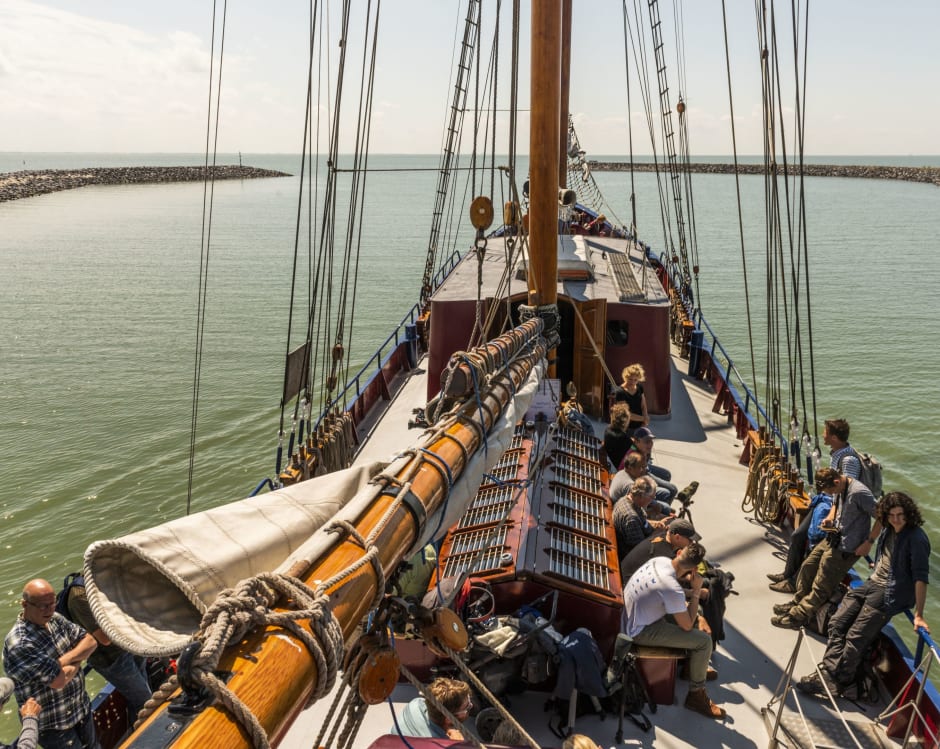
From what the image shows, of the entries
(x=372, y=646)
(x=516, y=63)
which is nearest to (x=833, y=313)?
(x=516, y=63)

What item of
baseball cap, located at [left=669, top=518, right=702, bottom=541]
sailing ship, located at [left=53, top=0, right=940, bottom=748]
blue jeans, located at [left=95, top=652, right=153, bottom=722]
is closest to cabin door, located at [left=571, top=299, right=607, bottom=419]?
sailing ship, located at [left=53, top=0, right=940, bottom=748]

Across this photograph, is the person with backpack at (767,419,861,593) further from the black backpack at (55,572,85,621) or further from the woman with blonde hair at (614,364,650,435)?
the black backpack at (55,572,85,621)

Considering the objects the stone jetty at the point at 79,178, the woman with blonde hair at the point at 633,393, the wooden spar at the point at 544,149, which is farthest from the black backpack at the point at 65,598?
the stone jetty at the point at 79,178

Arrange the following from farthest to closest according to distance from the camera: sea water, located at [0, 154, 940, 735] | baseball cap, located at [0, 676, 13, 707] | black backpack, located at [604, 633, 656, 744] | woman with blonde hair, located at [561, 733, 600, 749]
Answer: sea water, located at [0, 154, 940, 735], black backpack, located at [604, 633, 656, 744], woman with blonde hair, located at [561, 733, 600, 749], baseball cap, located at [0, 676, 13, 707]

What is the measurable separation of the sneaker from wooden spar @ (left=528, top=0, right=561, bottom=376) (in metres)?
3.63

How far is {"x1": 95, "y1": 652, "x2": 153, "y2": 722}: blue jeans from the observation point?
4.61m

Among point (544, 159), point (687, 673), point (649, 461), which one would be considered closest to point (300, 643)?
point (687, 673)

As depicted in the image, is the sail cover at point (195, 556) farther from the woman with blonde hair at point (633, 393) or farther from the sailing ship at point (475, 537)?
the woman with blonde hair at point (633, 393)

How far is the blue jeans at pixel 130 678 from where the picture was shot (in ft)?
15.1

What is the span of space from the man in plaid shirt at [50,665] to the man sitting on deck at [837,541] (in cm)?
528

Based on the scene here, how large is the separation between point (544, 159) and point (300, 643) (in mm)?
6330

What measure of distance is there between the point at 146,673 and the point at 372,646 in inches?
110

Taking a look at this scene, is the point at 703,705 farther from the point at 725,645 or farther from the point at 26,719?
the point at 26,719

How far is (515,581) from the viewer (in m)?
4.97
